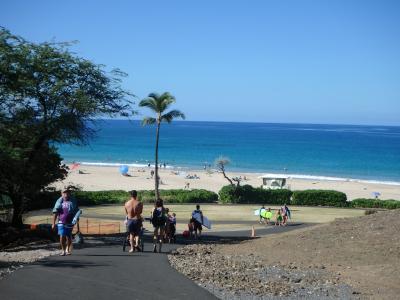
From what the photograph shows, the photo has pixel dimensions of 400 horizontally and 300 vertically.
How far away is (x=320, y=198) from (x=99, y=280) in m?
33.8

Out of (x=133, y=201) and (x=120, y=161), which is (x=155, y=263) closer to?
(x=133, y=201)

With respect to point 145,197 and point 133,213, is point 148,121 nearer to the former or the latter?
point 145,197

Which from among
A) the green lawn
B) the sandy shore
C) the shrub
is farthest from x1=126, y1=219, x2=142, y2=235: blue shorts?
the sandy shore

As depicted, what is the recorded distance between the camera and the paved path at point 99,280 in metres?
9.16

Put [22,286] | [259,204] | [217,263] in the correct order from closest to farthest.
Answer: [22,286] < [217,263] < [259,204]

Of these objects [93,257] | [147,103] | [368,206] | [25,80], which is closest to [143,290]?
[93,257]

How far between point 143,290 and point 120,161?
108 metres

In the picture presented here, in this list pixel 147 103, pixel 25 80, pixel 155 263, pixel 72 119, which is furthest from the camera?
pixel 147 103

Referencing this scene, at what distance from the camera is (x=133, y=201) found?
1384 cm

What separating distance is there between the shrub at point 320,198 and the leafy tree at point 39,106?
2406cm

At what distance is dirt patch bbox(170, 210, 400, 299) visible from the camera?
36.3ft

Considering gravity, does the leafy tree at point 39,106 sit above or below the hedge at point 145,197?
above

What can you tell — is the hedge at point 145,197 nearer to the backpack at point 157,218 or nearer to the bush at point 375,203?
the bush at point 375,203

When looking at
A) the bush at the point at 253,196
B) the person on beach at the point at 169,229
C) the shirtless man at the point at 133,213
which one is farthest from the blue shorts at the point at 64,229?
the bush at the point at 253,196
